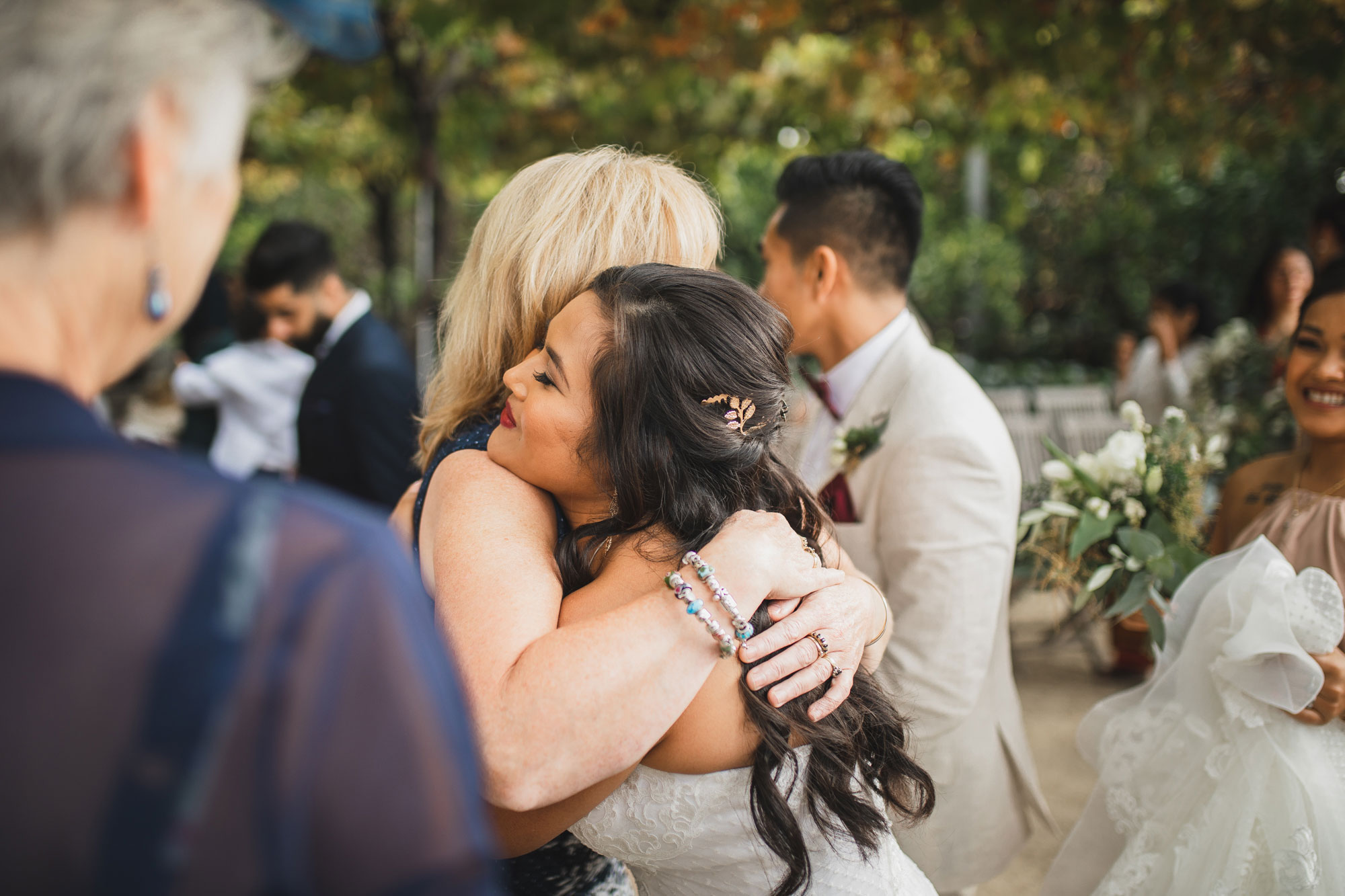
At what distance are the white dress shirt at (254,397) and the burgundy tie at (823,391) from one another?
2.97 metres

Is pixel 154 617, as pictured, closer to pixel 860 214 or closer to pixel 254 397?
pixel 860 214

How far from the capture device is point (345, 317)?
13.5ft

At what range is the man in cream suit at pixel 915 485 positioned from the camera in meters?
2.27

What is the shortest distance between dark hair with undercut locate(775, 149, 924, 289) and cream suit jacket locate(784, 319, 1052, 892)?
31 centimetres

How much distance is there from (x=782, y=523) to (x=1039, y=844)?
3285mm

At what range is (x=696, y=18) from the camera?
4.95 metres

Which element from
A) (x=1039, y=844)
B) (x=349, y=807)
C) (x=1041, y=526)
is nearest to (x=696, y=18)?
A: (x=1041, y=526)

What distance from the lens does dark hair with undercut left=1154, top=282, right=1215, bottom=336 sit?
6.92 metres

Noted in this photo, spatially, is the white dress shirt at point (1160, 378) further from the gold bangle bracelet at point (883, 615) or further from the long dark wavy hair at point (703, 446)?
the long dark wavy hair at point (703, 446)

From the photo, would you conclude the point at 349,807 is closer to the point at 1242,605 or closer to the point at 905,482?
the point at 905,482

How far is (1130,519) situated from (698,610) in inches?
72.1

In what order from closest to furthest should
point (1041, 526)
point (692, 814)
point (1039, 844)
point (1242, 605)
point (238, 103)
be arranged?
1. point (238, 103)
2. point (692, 814)
3. point (1242, 605)
4. point (1041, 526)
5. point (1039, 844)

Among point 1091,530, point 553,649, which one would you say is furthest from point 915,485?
point 553,649

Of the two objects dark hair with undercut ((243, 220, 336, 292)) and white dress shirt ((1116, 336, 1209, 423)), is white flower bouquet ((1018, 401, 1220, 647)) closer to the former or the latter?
dark hair with undercut ((243, 220, 336, 292))
